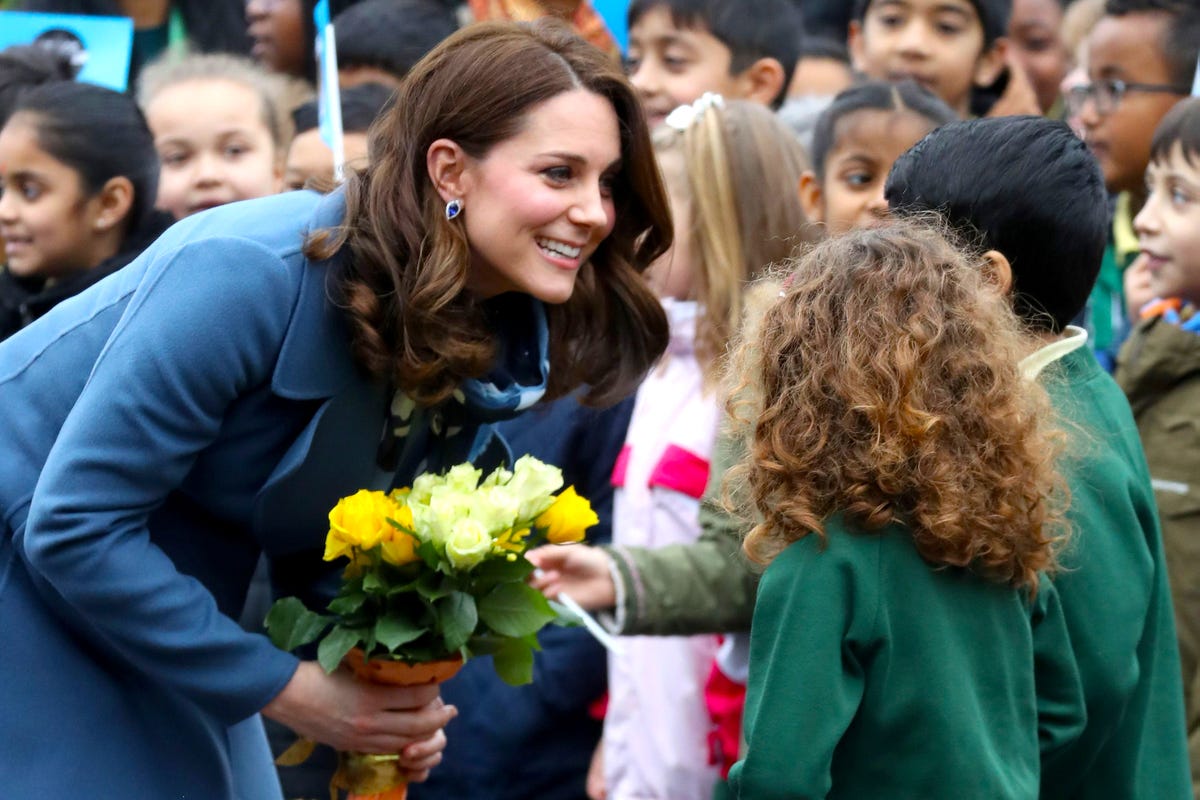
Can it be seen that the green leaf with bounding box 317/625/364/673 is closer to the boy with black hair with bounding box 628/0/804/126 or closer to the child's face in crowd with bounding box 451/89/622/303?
the child's face in crowd with bounding box 451/89/622/303

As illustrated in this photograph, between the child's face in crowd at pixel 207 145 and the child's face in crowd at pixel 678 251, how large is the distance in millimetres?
1683

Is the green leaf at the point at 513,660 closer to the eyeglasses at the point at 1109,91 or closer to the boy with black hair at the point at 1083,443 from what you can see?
the boy with black hair at the point at 1083,443

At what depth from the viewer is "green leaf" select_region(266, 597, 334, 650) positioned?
2738 mm

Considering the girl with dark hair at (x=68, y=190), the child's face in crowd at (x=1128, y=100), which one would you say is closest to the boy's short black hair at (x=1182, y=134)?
the child's face in crowd at (x=1128, y=100)

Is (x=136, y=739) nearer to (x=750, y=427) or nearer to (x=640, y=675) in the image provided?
(x=750, y=427)

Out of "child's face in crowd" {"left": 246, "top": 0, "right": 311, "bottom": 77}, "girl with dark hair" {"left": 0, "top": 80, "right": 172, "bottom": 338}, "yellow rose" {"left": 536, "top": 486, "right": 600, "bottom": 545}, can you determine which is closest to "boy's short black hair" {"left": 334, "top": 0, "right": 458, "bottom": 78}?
"child's face in crowd" {"left": 246, "top": 0, "right": 311, "bottom": 77}

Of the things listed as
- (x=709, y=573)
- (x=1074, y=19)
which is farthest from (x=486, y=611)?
(x=1074, y=19)

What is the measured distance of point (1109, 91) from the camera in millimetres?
4957

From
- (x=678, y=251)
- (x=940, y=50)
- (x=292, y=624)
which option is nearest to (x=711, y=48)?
(x=940, y=50)

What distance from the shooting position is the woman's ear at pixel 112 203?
14.6ft

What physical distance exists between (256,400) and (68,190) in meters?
2.12

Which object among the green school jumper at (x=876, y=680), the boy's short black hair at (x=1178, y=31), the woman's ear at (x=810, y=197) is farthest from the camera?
the boy's short black hair at (x=1178, y=31)

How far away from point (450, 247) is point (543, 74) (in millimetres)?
336

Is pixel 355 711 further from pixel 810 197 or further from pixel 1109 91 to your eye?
pixel 1109 91
